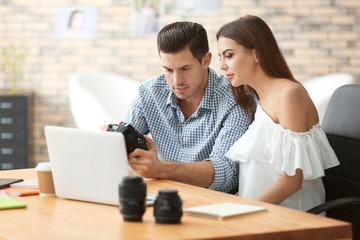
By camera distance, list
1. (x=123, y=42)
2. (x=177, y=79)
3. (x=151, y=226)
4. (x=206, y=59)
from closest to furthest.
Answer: (x=151, y=226) → (x=177, y=79) → (x=206, y=59) → (x=123, y=42)

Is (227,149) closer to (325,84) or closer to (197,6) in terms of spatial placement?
(325,84)

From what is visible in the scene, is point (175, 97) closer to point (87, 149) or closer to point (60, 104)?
point (87, 149)

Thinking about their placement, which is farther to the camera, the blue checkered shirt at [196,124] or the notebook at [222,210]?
the blue checkered shirt at [196,124]

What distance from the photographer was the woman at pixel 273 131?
2.34 meters

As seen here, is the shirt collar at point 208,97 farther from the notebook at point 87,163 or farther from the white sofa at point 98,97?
the white sofa at point 98,97

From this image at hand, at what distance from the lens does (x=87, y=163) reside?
6.34 ft

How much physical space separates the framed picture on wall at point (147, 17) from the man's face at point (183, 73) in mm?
3175

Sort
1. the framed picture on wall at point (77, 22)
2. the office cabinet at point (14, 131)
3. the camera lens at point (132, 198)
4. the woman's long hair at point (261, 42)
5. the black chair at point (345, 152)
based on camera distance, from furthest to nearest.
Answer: the framed picture on wall at point (77, 22) → the office cabinet at point (14, 131) → the woman's long hair at point (261, 42) → the black chair at point (345, 152) → the camera lens at point (132, 198)

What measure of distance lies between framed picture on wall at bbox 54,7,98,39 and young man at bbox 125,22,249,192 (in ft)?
10.4

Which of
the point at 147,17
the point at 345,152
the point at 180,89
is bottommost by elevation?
the point at 345,152

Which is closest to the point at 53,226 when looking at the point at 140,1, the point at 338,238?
the point at 338,238

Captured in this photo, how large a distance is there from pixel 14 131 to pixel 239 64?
141 inches

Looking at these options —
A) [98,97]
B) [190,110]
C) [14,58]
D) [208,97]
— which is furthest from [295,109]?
[14,58]

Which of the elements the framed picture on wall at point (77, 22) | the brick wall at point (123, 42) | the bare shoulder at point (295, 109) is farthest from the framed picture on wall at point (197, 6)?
the bare shoulder at point (295, 109)
